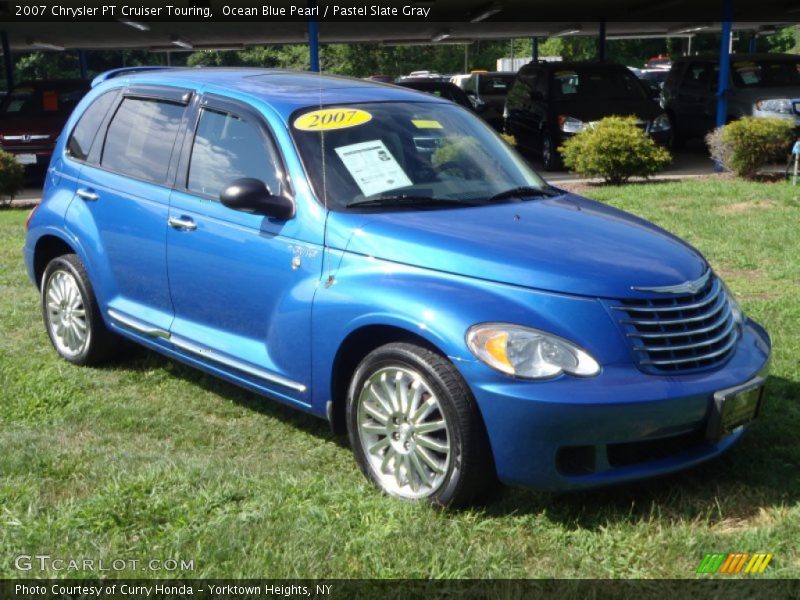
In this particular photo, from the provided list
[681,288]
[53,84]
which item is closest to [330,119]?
[681,288]

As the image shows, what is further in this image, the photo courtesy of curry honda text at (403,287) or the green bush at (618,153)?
the green bush at (618,153)

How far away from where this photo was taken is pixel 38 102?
16.8m

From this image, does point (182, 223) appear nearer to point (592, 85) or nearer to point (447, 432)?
point (447, 432)

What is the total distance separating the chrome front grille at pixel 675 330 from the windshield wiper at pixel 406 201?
106cm

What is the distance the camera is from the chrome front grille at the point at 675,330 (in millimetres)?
3773

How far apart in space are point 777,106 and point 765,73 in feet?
5.28

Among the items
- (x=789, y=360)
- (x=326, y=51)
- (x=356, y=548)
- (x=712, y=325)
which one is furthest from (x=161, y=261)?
(x=326, y=51)

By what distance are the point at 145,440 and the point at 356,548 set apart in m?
1.63

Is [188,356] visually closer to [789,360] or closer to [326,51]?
[789,360]

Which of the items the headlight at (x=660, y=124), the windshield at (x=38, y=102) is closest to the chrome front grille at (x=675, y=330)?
the headlight at (x=660, y=124)

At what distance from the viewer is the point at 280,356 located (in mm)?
4469

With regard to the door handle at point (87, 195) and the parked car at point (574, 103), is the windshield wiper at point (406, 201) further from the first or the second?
the parked car at point (574, 103)

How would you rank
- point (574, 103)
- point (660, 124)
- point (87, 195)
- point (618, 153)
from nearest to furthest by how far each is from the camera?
point (87, 195) < point (618, 153) < point (660, 124) < point (574, 103)

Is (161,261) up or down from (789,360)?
up
